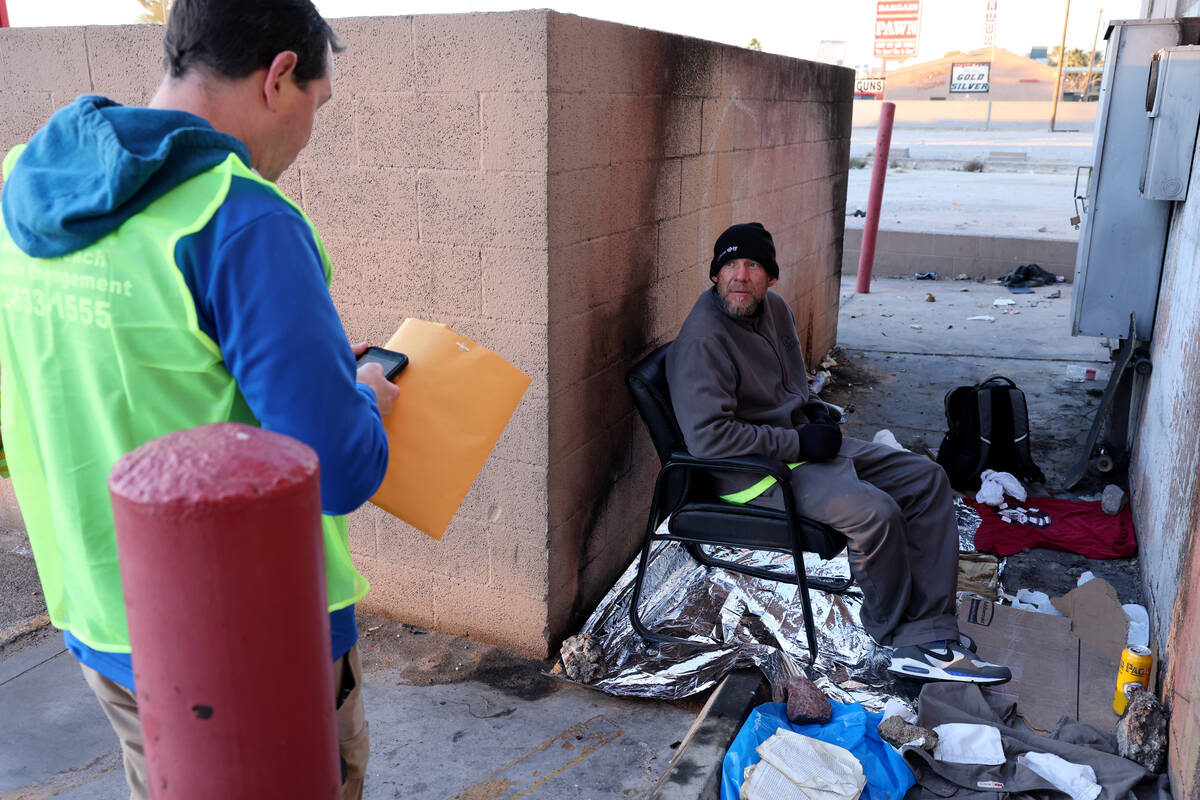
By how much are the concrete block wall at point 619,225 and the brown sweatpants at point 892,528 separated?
27.1 inches

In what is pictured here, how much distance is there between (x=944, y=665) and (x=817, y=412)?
107cm

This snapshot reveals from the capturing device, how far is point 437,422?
195 cm

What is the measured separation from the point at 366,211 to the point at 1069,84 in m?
74.1

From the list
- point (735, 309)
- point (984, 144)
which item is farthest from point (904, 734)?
point (984, 144)

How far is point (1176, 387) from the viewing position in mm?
3879

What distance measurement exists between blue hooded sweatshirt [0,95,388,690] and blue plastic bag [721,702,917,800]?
1.66 metres

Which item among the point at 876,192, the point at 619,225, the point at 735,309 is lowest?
the point at 735,309

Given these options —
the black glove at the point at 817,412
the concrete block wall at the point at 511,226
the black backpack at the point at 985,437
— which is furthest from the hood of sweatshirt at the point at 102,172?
the black backpack at the point at 985,437

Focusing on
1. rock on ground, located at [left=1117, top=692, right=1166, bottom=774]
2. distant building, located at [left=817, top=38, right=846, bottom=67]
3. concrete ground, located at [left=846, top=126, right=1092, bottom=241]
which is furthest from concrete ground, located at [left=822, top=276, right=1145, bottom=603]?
distant building, located at [left=817, top=38, right=846, bottom=67]

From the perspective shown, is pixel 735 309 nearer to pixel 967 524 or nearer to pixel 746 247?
pixel 746 247

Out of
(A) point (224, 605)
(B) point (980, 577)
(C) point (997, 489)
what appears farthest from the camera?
(C) point (997, 489)

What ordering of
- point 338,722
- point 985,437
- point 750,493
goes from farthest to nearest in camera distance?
point 985,437, point 750,493, point 338,722

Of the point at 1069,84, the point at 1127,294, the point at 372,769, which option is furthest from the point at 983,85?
the point at 372,769

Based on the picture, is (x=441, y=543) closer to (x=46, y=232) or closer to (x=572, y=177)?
(x=572, y=177)
